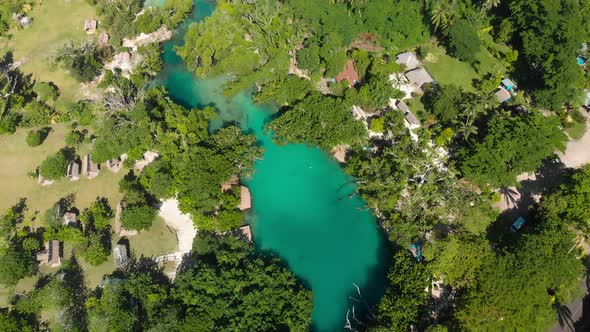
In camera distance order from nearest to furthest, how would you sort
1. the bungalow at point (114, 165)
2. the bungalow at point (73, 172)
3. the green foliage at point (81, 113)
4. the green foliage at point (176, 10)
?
the bungalow at point (73, 172)
the bungalow at point (114, 165)
the green foliage at point (81, 113)
the green foliage at point (176, 10)

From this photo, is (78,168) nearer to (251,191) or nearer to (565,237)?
(251,191)

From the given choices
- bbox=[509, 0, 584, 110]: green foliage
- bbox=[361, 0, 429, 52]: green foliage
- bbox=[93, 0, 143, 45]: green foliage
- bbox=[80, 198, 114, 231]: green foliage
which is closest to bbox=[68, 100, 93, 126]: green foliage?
bbox=[80, 198, 114, 231]: green foliage

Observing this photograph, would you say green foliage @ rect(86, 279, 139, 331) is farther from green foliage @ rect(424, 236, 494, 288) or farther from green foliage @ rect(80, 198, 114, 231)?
green foliage @ rect(424, 236, 494, 288)

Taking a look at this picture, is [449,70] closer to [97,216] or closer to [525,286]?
[525,286]

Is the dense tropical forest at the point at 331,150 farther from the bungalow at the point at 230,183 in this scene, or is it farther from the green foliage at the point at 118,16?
the bungalow at the point at 230,183

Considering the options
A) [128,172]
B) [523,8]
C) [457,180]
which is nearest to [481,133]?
[457,180]

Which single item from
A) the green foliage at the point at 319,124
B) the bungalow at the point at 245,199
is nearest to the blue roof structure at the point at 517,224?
the green foliage at the point at 319,124
